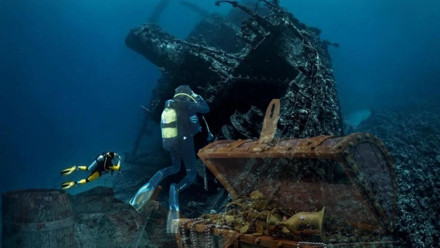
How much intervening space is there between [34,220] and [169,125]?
2.65 m

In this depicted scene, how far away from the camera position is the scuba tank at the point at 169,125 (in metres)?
5.49

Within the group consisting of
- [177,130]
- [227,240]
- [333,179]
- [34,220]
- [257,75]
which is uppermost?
[257,75]

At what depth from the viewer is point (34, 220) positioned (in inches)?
157

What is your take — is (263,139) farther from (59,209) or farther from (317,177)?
(59,209)

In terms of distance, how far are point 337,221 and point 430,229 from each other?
2673 millimetres

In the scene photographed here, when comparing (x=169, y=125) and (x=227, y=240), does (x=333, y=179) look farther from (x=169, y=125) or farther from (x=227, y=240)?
Result: (x=169, y=125)

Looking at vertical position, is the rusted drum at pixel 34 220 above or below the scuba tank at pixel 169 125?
below

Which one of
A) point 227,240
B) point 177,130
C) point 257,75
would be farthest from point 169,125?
point 257,75

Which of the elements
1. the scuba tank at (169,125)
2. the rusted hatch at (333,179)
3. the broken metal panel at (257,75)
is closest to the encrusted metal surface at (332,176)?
the rusted hatch at (333,179)

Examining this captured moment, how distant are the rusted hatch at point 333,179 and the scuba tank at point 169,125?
6.75ft

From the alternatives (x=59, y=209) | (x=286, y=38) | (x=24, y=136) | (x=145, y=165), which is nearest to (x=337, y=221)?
(x=59, y=209)

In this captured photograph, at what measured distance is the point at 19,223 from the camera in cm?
400

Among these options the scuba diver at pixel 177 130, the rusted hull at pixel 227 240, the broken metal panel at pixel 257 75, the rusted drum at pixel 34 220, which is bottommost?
the rusted hull at pixel 227 240

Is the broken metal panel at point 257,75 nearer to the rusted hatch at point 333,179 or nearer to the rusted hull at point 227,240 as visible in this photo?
the rusted hatch at point 333,179
